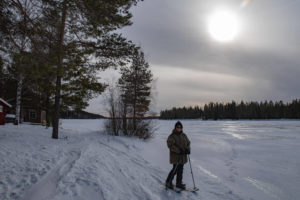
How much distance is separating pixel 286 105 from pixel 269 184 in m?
110

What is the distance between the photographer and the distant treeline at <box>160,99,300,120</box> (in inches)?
3482

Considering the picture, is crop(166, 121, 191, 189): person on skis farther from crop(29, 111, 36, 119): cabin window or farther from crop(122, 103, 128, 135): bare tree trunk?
crop(29, 111, 36, 119): cabin window

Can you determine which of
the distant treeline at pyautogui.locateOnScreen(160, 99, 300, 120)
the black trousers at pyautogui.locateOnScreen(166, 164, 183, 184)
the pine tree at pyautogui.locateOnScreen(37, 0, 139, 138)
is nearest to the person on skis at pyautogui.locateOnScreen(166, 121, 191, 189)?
the black trousers at pyautogui.locateOnScreen(166, 164, 183, 184)

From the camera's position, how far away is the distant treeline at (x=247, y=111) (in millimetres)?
88438

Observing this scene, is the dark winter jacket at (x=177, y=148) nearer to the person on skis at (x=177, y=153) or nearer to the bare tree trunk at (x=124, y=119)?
the person on skis at (x=177, y=153)

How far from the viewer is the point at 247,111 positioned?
3905 inches

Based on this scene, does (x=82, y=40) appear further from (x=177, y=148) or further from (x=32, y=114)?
(x=32, y=114)

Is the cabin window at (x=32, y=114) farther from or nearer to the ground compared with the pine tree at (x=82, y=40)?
nearer to the ground

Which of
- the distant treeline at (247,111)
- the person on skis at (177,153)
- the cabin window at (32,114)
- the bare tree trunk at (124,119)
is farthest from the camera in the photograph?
the distant treeline at (247,111)

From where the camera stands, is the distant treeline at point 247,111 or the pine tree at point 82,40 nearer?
the pine tree at point 82,40


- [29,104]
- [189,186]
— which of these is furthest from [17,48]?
[29,104]

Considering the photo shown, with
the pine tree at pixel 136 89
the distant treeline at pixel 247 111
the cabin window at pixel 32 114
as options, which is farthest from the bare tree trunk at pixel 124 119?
the distant treeline at pixel 247 111

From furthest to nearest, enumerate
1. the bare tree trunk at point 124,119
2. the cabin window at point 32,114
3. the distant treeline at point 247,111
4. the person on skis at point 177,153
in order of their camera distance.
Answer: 1. the distant treeline at point 247,111
2. the cabin window at point 32,114
3. the bare tree trunk at point 124,119
4. the person on skis at point 177,153

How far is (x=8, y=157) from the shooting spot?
650cm
